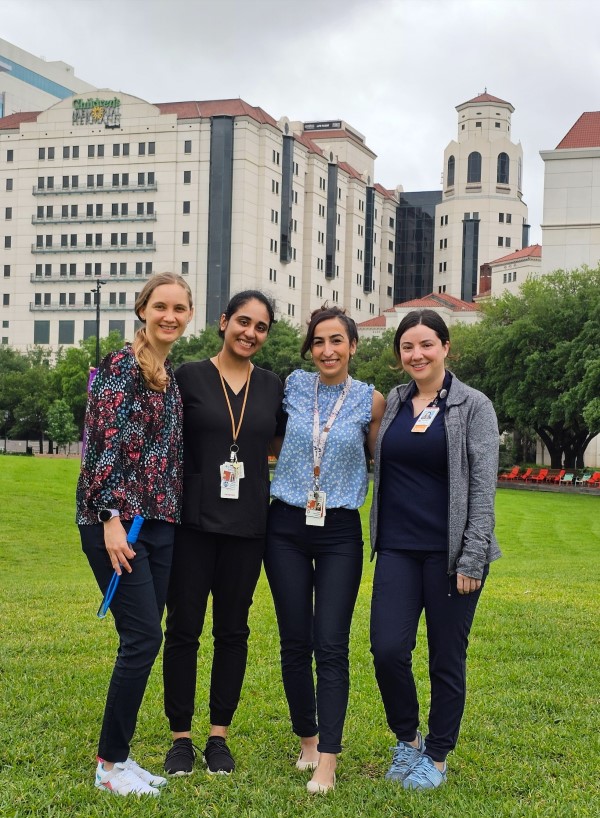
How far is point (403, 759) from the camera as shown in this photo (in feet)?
17.5

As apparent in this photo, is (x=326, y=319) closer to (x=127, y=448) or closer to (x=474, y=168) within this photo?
(x=127, y=448)

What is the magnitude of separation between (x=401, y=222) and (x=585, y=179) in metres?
50.0

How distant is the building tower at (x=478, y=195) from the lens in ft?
387

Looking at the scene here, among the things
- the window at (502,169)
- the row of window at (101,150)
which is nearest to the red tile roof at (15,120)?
the row of window at (101,150)

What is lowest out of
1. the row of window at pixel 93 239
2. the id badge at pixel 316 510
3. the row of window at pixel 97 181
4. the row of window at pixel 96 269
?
the id badge at pixel 316 510

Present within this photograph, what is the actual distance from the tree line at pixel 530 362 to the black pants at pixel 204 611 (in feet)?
115

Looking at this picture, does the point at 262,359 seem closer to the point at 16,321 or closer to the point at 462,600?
the point at 16,321

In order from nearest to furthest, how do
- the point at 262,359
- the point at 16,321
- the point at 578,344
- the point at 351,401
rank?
the point at 351,401, the point at 578,344, the point at 262,359, the point at 16,321

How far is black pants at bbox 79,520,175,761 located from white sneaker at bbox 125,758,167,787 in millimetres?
48

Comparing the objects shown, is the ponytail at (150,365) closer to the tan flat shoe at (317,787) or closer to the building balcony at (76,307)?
the tan flat shoe at (317,787)

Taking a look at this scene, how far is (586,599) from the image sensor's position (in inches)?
449

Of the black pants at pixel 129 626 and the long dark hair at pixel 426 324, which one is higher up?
the long dark hair at pixel 426 324

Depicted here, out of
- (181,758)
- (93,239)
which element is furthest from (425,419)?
(93,239)

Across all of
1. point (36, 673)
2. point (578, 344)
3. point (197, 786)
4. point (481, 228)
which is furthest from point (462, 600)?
point (481, 228)
